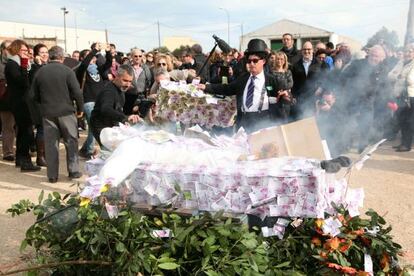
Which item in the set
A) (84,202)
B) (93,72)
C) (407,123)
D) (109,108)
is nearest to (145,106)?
(109,108)

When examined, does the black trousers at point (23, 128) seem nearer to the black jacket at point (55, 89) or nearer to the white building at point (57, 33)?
the black jacket at point (55, 89)

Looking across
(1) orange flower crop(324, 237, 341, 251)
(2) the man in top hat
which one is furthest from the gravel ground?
(2) the man in top hat

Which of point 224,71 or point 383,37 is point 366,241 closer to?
point 383,37

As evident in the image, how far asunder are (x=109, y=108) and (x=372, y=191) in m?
3.19

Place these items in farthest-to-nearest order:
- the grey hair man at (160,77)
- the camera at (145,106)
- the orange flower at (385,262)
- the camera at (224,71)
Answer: the camera at (224,71), the grey hair man at (160,77), the camera at (145,106), the orange flower at (385,262)

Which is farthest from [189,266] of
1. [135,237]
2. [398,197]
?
[398,197]

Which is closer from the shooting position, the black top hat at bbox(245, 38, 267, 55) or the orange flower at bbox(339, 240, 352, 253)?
the orange flower at bbox(339, 240, 352, 253)

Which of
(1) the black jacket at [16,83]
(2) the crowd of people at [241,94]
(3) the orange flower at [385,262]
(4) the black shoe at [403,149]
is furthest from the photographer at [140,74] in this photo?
(3) the orange flower at [385,262]

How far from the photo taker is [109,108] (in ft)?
16.2

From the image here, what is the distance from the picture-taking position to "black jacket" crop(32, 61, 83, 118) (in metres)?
5.76

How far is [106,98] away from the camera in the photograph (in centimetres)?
499

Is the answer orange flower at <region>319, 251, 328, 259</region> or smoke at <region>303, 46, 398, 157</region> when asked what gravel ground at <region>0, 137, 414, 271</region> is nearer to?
smoke at <region>303, 46, 398, 157</region>

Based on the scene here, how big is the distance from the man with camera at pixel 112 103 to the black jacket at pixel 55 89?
831 mm

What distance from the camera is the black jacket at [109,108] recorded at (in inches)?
194
